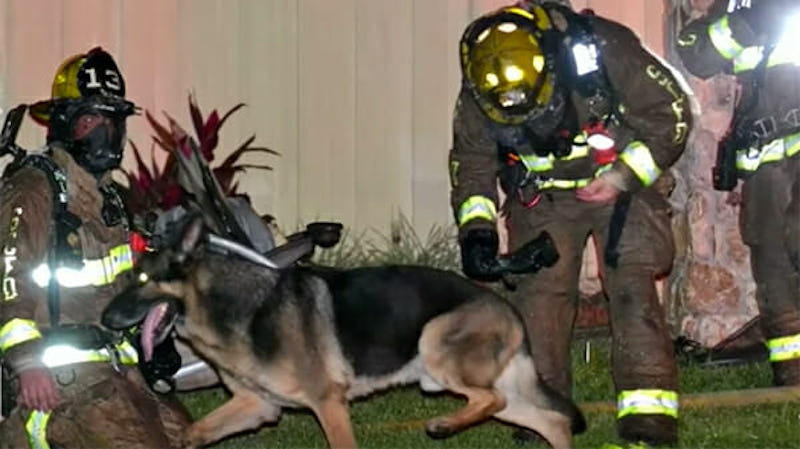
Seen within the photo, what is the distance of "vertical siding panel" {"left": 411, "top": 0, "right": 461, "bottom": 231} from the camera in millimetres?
11383

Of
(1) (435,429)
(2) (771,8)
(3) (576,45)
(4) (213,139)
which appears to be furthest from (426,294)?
(4) (213,139)

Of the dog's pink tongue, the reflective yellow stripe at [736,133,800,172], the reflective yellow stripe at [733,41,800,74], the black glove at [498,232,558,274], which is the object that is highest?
the reflective yellow stripe at [733,41,800,74]

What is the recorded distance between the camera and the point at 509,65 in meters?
7.64

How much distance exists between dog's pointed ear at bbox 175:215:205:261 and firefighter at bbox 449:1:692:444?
119 centimetres

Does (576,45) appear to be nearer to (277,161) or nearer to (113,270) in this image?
(113,270)

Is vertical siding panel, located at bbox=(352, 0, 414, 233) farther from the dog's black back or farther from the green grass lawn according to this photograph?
the dog's black back

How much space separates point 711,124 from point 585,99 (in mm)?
3016

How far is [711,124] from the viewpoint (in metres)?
10.8

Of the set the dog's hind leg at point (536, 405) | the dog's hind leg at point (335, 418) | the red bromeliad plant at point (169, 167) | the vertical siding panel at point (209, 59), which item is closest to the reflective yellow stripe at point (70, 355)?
the dog's hind leg at point (335, 418)

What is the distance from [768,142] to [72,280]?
3.40 metres

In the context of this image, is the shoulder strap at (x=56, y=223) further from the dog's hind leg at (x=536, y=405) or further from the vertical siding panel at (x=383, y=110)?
the vertical siding panel at (x=383, y=110)

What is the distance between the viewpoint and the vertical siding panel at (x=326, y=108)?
1140 cm

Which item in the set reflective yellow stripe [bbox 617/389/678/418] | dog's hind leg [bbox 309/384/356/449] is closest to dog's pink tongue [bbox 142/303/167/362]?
dog's hind leg [bbox 309/384/356/449]

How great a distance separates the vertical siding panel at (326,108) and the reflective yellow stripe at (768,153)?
298cm
